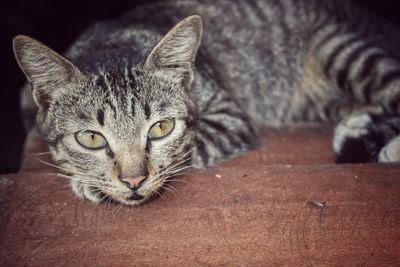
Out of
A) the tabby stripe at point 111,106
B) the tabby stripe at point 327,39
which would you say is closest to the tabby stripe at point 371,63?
the tabby stripe at point 327,39

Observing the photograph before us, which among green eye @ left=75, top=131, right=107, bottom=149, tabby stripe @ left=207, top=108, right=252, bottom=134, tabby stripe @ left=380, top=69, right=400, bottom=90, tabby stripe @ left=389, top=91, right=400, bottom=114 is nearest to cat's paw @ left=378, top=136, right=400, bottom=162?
tabby stripe @ left=389, top=91, right=400, bottom=114

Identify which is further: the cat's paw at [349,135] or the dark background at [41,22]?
the dark background at [41,22]

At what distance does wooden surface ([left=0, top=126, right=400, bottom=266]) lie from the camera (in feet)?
5.45

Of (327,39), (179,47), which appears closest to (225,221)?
(179,47)

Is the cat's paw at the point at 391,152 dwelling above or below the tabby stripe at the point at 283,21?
below

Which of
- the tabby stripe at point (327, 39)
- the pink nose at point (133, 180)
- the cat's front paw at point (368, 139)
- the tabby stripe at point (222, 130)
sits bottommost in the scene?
the cat's front paw at point (368, 139)

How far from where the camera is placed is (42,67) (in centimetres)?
199

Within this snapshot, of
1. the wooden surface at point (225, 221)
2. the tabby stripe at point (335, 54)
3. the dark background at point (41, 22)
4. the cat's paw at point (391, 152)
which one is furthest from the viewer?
the dark background at point (41, 22)

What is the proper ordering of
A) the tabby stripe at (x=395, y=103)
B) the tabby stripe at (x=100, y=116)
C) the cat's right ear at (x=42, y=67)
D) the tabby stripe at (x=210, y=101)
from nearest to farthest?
the cat's right ear at (x=42, y=67), the tabby stripe at (x=100, y=116), the tabby stripe at (x=210, y=101), the tabby stripe at (x=395, y=103)

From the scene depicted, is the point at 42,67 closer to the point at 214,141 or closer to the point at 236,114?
the point at 214,141

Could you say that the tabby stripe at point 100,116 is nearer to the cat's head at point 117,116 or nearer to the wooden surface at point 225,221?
the cat's head at point 117,116

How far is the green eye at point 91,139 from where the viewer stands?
2023mm

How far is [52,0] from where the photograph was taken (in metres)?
4.41

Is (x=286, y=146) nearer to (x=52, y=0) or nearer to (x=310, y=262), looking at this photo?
(x=310, y=262)
